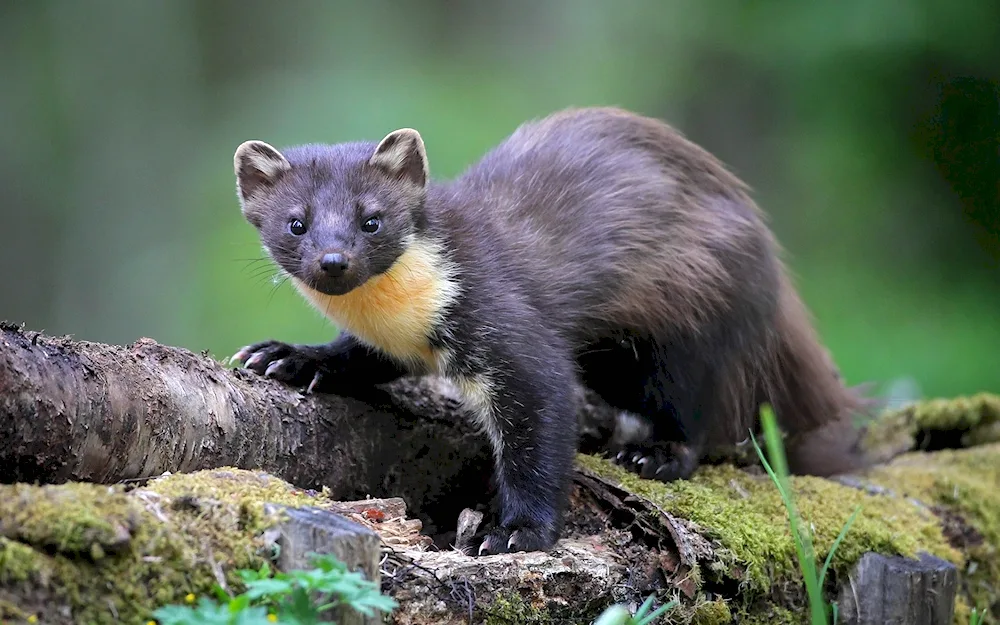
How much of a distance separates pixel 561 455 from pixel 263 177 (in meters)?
1.94

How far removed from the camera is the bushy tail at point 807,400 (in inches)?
224

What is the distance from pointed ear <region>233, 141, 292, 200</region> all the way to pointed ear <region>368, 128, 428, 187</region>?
17.2 inches

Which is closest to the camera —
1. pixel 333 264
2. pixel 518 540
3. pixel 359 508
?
pixel 359 508

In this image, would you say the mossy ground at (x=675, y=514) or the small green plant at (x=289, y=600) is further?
the mossy ground at (x=675, y=514)

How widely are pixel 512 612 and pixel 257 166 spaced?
2.45 metres

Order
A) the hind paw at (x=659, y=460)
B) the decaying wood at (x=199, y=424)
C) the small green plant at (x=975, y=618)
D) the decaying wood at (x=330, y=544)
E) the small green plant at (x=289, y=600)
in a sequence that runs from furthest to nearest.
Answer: the hind paw at (x=659, y=460), the small green plant at (x=975, y=618), the decaying wood at (x=199, y=424), the decaying wood at (x=330, y=544), the small green plant at (x=289, y=600)

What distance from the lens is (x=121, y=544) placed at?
2.49 m

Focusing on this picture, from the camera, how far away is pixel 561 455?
424cm

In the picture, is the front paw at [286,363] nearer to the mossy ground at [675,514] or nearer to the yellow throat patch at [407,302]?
the yellow throat patch at [407,302]

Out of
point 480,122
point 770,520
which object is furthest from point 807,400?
point 480,122

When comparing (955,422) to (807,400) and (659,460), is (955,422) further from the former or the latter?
(659,460)

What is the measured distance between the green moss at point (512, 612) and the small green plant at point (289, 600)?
91 centimetres

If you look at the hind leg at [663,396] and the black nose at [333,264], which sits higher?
the black nose at [333,264]

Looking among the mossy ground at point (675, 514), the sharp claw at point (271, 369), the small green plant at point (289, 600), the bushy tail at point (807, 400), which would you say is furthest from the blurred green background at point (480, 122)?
the small green plant at point (289, 600)
